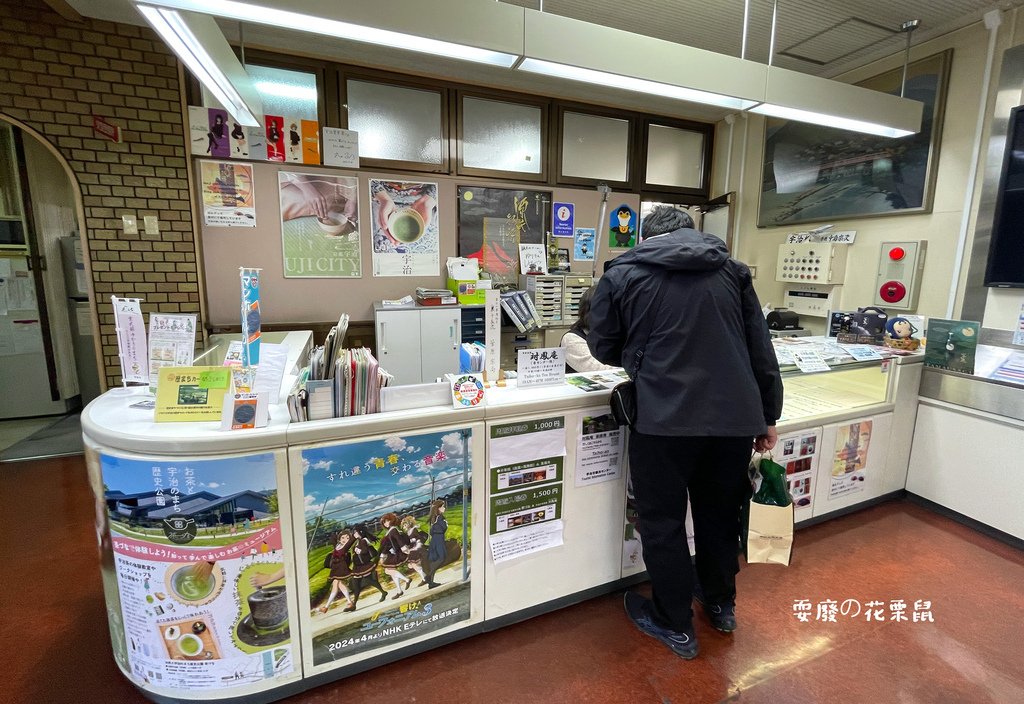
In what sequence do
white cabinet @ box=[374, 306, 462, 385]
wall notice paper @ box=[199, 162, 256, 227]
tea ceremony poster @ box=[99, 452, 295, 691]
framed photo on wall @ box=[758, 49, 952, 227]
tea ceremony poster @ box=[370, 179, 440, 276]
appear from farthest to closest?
tea ceremony poster @ box=[370, 179, 440, 276] → white cabinet @ box=[374, 306, 462, 385] → wall notice paper @ box=[199, 162, 256, 227] → framed photo on wall @ box=[758, 49, 952, 227] → tea ceremony poster @ box=[99, 452, 295, 691]

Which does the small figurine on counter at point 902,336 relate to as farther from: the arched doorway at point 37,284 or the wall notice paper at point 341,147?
the arched doorway at point 37,284

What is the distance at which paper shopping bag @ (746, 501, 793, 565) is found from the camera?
75.0 inches

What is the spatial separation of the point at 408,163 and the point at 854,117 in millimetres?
3138

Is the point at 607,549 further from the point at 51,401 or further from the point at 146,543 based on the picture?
the point at 51,401

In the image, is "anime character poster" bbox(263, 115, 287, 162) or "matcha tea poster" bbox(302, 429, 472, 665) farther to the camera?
→ "anime character poster" bbox(263, 115, 287, 162)

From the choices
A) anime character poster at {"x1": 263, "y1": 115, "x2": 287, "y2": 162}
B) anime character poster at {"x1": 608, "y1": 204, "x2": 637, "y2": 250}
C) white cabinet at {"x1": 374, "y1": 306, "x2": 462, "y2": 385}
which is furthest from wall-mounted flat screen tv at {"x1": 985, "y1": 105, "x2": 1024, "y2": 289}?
anime character poster at {"x1": 263, "y1": 115, "x2": 287, "y2": 162}

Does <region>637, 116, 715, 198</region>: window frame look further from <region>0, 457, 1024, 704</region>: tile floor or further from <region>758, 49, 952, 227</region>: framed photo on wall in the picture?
<region>0, 457, 1024, 704</region>: tile floor

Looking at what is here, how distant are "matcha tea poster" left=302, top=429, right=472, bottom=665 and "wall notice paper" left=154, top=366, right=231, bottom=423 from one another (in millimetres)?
335

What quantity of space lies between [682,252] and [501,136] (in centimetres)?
333

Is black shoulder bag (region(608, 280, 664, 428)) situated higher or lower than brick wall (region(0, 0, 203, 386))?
lower

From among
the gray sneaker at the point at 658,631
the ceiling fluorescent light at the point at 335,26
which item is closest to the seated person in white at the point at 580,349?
the gray sneaker at the point at 658,631

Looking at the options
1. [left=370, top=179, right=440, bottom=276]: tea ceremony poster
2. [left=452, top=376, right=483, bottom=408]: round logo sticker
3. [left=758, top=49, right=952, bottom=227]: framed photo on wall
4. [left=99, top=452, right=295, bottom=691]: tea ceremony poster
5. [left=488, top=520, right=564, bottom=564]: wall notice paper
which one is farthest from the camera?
[left=370, top=179, right=440, bottom=276]: tea ceremony poster

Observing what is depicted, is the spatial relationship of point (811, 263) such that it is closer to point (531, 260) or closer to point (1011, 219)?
point (1011, 219)

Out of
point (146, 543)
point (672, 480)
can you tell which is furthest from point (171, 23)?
point (672, 480)
